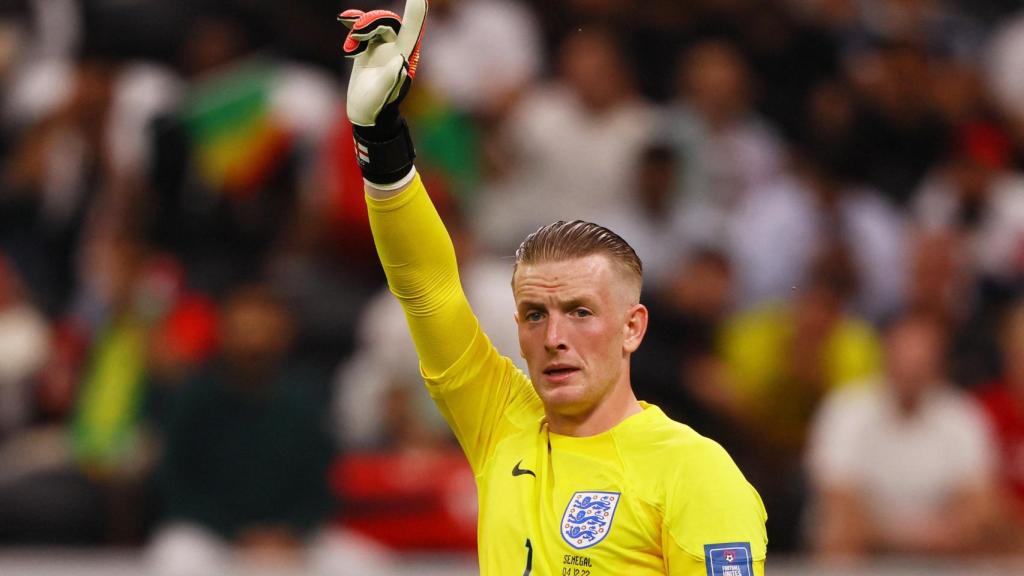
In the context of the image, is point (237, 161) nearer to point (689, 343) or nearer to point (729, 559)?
point (689, 343)

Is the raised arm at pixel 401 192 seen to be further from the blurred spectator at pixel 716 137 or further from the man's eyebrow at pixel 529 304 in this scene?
the blurred spectator at pixel 716 137

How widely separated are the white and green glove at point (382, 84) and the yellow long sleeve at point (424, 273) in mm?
83

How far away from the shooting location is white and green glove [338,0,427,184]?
3.53m

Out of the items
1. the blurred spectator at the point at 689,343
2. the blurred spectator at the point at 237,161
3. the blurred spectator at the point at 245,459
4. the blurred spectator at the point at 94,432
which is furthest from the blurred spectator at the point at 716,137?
the blurred spectator at the point at 94,432

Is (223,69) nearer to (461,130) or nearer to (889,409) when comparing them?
(461,130)

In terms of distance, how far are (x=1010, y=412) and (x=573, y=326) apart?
5.69 meters

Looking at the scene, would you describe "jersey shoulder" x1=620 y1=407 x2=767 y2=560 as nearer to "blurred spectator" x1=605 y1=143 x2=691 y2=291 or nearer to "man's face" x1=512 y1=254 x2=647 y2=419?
"man's face" x1=512 y1=254 x2=647 y2=419

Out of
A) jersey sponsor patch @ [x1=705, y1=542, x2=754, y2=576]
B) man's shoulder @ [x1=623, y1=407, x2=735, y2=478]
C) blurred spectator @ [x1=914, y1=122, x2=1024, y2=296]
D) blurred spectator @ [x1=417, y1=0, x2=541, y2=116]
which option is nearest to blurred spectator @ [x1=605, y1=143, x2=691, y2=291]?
blurred spectator @ [x1=417, y1=0, x2=541, y2=116]

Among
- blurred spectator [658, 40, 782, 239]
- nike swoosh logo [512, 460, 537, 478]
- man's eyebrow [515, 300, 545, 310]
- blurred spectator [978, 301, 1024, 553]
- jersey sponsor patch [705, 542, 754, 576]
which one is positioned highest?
blurred spectator [658, 40, 782, 239]

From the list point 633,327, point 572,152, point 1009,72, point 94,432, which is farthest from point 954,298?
point 633,327

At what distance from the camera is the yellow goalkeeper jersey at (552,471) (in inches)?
134

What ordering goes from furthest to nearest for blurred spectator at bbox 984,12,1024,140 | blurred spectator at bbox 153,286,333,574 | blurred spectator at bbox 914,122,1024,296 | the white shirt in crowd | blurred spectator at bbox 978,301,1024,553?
blurred spectator at bbox 984,12,1024,140, blurred spectator at bbox 914,122,1024,296, blurred spectator at bbox 978,301,1024,553, the white shirt in crowd, blurred spectator at bbox 153,286,333,574

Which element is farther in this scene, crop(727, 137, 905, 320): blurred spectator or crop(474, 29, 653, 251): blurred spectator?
crop(474, 29, 653, 251): blurred spectator

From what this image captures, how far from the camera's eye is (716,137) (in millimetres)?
10242
